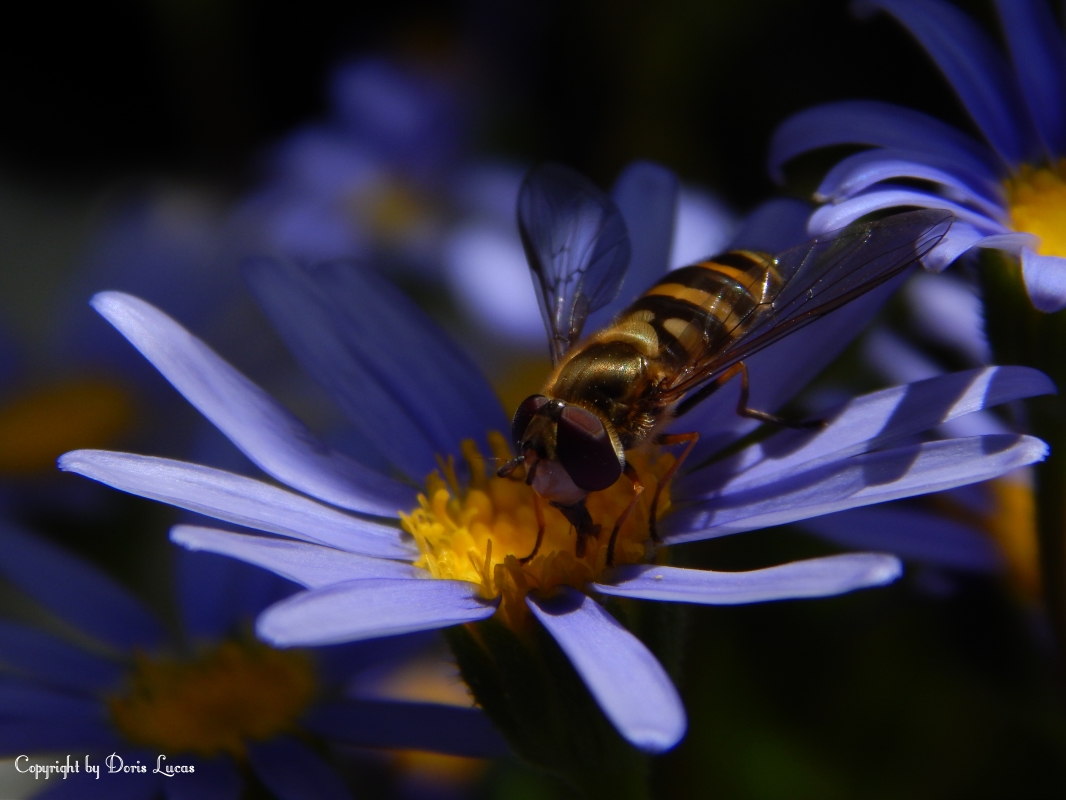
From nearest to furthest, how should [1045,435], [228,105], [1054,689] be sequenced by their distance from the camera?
[1045,435], [1054,689], [228,105]

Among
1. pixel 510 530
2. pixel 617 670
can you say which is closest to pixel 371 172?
pixel 510 530

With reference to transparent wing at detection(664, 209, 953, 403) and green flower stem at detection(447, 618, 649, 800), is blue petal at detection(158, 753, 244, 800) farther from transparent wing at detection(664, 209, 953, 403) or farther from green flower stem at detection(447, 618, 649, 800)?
transparent wing at detection(664, 209, 953, 403)

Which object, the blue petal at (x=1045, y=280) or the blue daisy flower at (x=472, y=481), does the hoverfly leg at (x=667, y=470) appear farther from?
the blue petal at (x=1045, y=280)

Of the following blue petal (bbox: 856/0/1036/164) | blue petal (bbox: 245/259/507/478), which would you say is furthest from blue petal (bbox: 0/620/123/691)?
blue petal (bbox: 856/0/1036/164)

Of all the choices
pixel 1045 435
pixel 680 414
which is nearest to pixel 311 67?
pixel 680 414

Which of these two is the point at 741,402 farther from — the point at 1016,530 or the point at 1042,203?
the point at 1016,530

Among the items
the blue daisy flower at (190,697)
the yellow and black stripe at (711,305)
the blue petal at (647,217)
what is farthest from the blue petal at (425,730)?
the blue petal at (647,217)

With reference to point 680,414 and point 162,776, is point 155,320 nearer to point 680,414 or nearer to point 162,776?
point 162,776
